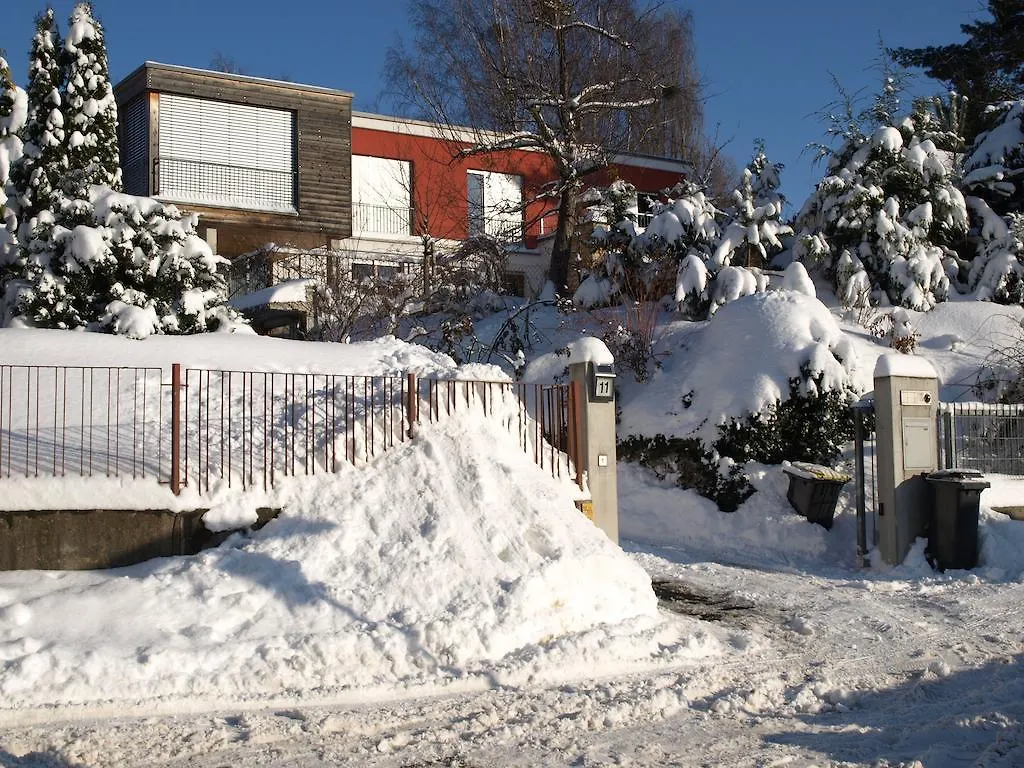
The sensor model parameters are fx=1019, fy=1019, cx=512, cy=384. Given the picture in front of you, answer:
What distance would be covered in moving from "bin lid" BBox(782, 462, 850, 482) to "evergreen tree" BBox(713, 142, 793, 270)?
6399 mm

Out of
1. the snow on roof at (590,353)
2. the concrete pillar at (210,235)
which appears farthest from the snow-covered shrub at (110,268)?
the concrete pillar at (210,235)

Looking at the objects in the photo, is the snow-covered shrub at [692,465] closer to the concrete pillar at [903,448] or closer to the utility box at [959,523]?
the concrete pillar at [903,448]

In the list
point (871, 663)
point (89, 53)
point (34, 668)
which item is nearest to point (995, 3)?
point (89, 53)

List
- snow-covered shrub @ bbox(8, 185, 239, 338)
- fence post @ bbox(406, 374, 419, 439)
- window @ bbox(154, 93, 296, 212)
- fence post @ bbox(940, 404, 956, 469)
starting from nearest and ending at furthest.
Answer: fence post @ bbox(406, 374, 419, 439), fence post @ bbox(940, 404, 956, 469), snow-covered shrub @ bbox(8, 185, 239, 338), window @ bbox(154, 93, 296, 212)

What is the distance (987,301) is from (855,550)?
27.7ft

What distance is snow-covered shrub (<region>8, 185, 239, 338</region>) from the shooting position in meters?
13.6

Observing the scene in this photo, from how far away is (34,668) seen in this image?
21.3 feet

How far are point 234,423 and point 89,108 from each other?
24.6 feet

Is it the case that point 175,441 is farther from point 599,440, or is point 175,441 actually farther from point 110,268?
point 110,268

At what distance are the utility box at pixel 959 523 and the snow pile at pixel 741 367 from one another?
10.8 feet

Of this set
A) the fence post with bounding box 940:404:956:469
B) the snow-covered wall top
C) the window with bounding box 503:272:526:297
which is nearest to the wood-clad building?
the window with bounding box 503:272:526:297

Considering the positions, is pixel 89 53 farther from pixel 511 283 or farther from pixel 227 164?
pixel 511 283

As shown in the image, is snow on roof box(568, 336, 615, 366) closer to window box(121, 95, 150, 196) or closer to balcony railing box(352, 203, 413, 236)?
window box(121, 95, 150, 196)

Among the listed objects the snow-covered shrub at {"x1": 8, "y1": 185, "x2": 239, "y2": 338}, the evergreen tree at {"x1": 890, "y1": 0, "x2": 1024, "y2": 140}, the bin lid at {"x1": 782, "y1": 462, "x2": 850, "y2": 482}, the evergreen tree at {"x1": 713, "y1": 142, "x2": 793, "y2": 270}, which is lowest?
the bin lid at {"x1": 782, "y1": 462, "x2": 850, "y2": 482}
